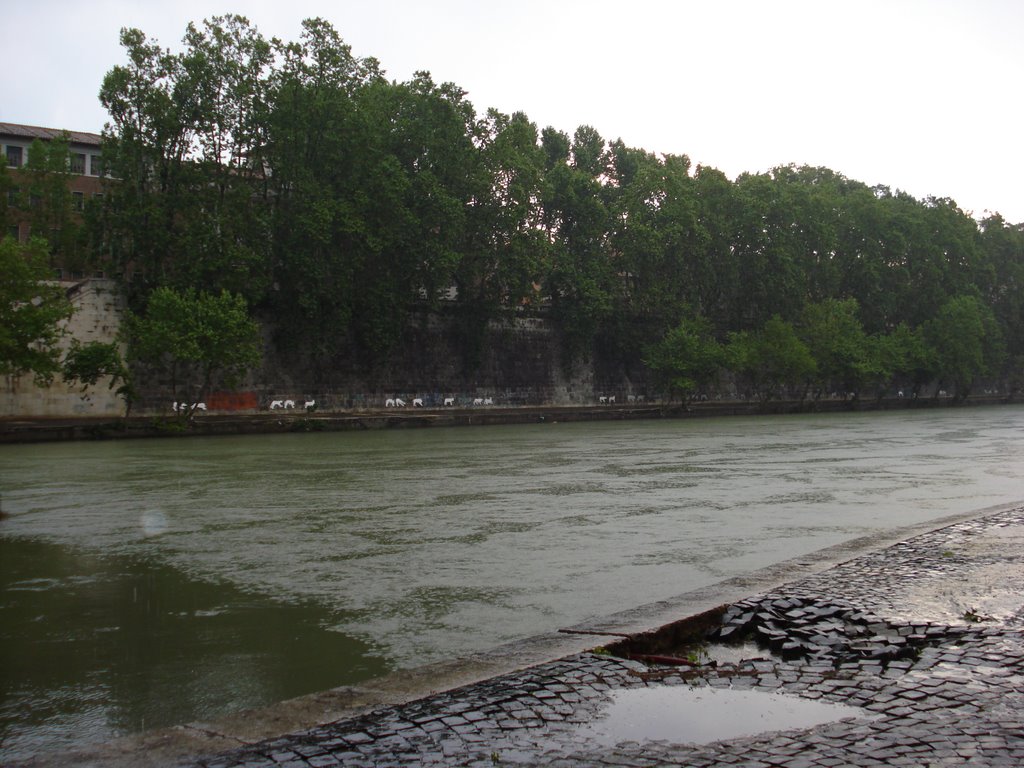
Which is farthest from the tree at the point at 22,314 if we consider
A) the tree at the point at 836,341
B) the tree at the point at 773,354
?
the tree at the point at 836,341

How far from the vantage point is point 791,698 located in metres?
3.45

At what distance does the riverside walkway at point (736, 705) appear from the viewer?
9.41 feet

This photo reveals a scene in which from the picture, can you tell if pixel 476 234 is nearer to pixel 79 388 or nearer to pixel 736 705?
pixel 79 388

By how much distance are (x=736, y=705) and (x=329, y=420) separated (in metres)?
29.4

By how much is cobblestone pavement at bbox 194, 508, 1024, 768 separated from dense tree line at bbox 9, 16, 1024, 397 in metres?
29.0

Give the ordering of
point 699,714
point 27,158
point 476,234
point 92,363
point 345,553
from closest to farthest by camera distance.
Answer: point 699,714
point 345,553
point 92,363
point 476,234
point 27,158

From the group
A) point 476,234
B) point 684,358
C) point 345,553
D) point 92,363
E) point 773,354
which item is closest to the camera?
point 345,553

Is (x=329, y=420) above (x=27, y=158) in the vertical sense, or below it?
below

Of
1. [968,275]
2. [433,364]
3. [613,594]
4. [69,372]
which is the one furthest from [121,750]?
[968,275]

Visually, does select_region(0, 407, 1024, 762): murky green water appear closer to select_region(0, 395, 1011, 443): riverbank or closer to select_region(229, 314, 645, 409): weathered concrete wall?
select_region(0, 395, 1011, 443): riverbank

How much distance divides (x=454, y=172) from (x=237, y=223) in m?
10.00

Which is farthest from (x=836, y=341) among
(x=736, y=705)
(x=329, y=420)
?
(x=736, y=705)

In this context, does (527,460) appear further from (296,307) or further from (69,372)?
A: (296,307)

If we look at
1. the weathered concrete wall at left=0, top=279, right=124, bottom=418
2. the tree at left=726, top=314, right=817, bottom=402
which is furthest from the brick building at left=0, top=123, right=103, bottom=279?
the tree at left=726, top=314, right=817, bottom=402
